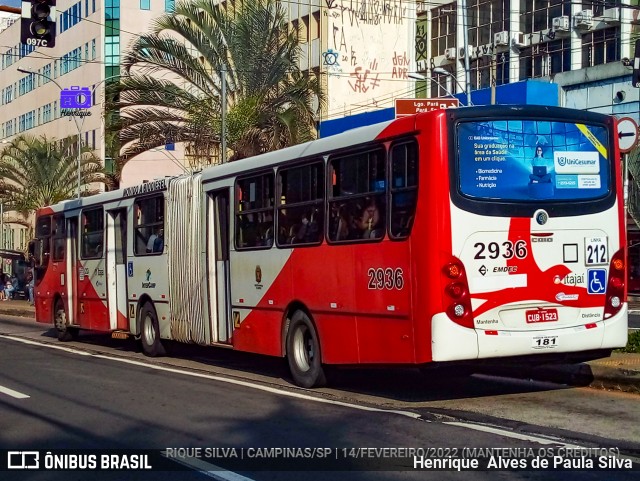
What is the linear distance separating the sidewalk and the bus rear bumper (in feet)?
1.72

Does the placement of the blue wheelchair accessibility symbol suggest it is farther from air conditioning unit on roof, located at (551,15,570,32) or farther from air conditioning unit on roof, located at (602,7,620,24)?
air conditioning unit on roof, located at (551,15,570,32)

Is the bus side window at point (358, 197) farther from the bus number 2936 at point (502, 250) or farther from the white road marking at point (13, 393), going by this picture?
the white road marking at point (13, 393)

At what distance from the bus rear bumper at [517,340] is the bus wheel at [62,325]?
13.6 metres

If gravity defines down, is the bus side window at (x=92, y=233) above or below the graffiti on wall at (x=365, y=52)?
below

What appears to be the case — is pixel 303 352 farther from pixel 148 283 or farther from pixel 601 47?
pixel 601 47

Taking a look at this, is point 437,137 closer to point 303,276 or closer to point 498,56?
point 303,276

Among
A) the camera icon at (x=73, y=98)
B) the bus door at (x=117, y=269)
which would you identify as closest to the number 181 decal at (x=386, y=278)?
the bus door at (x=117, y=269)

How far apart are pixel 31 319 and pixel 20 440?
976 inches

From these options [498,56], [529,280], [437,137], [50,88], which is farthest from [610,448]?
[50,88]

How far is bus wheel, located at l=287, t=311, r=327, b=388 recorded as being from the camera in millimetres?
12570

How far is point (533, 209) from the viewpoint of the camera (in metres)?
10.7

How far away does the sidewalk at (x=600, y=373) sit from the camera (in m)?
11.4

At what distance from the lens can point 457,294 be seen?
1034 cm

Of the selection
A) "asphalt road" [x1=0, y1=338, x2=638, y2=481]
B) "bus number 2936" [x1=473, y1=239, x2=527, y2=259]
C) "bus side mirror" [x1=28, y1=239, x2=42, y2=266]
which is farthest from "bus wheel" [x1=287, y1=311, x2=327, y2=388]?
"bus side mirror" [x1=28, y1=239, x2=42, y2=266]
